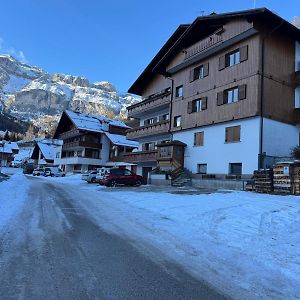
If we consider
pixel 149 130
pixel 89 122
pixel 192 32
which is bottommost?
pixel 149 130

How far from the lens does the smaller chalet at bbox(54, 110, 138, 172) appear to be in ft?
220

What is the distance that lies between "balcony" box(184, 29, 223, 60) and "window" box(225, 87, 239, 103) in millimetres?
4435

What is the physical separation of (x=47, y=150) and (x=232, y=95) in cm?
7326

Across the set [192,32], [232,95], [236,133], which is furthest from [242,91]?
[192,32]

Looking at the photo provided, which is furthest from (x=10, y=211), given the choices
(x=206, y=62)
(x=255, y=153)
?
(x=206, y=62)

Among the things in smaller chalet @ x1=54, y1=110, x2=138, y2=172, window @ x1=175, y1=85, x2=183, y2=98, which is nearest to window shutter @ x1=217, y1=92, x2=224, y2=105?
window @ x1=175, y1=85, x2=183, y2=98

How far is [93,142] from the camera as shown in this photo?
68.6 metres

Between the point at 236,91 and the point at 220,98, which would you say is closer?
the point at 236,91

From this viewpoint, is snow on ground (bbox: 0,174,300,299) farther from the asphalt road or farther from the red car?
the red car

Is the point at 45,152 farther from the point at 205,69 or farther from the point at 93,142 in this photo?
the point at 205,69

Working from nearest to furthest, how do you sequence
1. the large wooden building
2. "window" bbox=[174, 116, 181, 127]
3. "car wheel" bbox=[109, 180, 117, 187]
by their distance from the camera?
the large wooden building < "car wheel" bbox=[109, 180, 117, 187] < "window" bbox=[174, 116, 181, 127]

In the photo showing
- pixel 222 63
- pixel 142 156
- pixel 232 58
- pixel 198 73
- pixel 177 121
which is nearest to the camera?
pixel 232 58

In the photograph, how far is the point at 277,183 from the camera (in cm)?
2080

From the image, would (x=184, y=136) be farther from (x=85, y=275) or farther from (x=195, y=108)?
(x=85, y=275)
